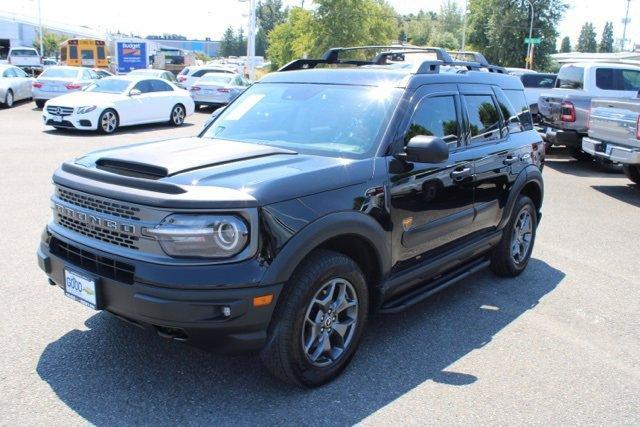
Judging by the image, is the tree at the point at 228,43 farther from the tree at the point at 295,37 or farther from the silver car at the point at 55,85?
the silver car at the point at 55,85

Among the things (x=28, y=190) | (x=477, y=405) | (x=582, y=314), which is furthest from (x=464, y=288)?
(x=28, y=190)

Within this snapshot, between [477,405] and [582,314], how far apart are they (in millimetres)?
1996

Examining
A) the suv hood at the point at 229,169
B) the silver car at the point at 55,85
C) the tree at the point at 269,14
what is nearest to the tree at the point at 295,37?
the silver car at the point at 55,85

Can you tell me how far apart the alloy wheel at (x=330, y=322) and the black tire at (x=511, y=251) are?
2345mm

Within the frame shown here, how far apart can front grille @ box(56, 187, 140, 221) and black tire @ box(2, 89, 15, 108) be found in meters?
20.9

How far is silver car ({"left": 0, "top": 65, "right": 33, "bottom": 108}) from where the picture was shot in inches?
862

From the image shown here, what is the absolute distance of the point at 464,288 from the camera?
5633mm

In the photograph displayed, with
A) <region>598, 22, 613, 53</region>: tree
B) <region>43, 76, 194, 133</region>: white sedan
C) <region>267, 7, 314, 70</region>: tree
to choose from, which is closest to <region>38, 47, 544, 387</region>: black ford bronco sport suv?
<region>43, 76, 194, 133</region>: white sedan

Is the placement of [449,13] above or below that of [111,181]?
above

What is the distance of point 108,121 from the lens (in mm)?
16109

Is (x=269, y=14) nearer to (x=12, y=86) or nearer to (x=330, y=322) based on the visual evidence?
(x=12, y=86)

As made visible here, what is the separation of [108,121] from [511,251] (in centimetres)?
1296

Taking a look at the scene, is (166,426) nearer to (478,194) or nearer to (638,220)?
(478,194)

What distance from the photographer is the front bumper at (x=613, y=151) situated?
9.71 meters
